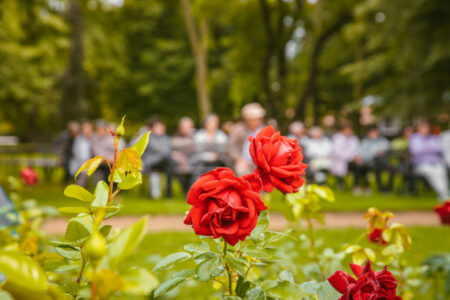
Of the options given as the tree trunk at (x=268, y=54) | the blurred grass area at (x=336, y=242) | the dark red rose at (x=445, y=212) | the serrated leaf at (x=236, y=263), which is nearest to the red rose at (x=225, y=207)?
the serrated leaf at (x=236, y=263)

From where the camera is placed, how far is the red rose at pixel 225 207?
822 mm

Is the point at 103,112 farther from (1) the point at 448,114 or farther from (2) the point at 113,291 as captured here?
(2) the point at 113,291

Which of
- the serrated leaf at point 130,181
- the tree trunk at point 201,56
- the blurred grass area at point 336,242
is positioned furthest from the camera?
the tree trunk at point 201,56

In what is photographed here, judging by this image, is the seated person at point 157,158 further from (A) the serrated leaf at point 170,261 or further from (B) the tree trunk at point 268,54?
(A) the serrated leaf at point 170,261

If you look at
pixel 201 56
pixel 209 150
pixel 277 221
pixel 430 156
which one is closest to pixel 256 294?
pixel 277 221

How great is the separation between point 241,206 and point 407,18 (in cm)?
1284

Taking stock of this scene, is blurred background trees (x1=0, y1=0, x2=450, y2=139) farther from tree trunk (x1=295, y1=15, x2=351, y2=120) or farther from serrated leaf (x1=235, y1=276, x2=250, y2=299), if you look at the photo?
serrated leaf (x1=235, y1=276, x2=250, y2=299)

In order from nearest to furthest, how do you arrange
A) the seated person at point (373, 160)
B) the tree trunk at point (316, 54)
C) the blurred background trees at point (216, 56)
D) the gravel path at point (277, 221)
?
the gravel path at point (277, 221)
the seated person at point (373, 160)
the blurred background trees at point (216, 56)
the tree trunk at point (316, 54)

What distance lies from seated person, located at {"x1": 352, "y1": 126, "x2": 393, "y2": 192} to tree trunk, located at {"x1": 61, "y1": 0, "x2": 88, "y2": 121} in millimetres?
10162

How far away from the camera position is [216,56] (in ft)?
98.8

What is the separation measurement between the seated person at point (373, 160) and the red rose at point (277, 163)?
1093 cm

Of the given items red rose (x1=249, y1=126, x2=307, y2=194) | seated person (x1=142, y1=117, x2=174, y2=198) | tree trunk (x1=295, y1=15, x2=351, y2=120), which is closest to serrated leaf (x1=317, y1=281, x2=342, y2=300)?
red rose (x1=249, y1=126, x2=307, y2=194)

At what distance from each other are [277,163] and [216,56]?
30.0 metres

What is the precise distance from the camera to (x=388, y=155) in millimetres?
11383
